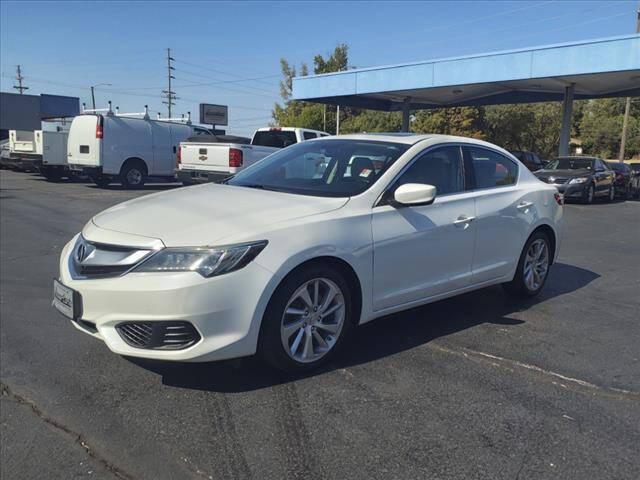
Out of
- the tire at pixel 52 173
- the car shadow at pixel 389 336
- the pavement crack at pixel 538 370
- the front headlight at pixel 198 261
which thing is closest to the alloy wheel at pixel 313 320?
the car shadow at pixel 389 336

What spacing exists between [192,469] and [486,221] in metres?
3.29

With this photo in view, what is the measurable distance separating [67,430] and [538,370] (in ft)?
9.90

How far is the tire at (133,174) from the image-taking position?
722 inches

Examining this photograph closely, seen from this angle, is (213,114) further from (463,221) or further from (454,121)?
(463,221)

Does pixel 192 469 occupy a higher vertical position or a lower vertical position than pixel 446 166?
lower

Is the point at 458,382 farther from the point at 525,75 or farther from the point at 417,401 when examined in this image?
the point at 525,75

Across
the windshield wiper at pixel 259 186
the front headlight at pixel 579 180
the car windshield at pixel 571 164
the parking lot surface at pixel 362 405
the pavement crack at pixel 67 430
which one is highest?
the car windshield at pixel 571 164

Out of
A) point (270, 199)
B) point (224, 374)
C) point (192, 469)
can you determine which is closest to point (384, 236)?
point (270, 199)

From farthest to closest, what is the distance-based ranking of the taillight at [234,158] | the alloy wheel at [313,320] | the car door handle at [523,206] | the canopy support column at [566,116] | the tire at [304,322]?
1. the canopy support column at [566,116]
2. the taillight at [234,158]
3. the car door handle at [523,206]
4. the alloy wheel at [313,320]
5. the tire at [304,322]

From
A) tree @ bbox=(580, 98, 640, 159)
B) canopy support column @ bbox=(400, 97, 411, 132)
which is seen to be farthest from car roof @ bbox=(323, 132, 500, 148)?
tree @ bbox=(580, 98, 640, 159)

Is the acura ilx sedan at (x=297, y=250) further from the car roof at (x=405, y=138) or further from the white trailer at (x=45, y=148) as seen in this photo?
the white trailer at (x=45, y=148)

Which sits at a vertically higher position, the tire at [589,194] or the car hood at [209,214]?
the car hood at [209,214]

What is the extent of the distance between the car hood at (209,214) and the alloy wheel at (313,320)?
0.50 m

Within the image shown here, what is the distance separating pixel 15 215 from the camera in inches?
440
